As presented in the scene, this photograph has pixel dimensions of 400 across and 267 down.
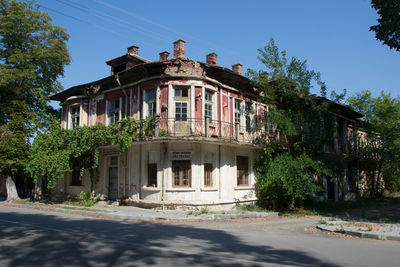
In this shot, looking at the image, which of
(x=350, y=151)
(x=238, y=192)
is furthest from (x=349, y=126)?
(x=238, y=192)

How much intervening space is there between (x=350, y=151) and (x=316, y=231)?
Answer: 65.6 ft

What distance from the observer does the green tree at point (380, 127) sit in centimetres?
2532

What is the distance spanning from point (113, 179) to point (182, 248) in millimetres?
13188

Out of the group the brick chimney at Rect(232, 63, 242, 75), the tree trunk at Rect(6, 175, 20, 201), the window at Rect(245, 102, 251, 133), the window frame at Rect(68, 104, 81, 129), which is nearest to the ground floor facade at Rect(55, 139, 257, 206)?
the window at Rect(245, 102, 251, 133)

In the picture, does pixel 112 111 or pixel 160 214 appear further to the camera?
pixel 112 111

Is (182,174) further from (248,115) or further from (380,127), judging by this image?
(380,127)

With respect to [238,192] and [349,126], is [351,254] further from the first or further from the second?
[349,126]

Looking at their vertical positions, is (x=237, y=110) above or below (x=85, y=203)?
above

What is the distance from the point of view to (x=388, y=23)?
42.0ft

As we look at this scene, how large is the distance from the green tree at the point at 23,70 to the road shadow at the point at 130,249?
14.1 m

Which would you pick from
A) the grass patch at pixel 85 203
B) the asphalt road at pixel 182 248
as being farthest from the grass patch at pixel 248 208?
the grass patch at pixel 85 203

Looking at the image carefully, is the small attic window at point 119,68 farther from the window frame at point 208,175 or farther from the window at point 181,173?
the window frame at point 208,175

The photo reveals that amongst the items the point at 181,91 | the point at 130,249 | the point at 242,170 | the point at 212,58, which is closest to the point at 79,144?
the point at 181,91

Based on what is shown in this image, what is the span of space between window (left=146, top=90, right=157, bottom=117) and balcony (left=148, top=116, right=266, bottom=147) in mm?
1274
